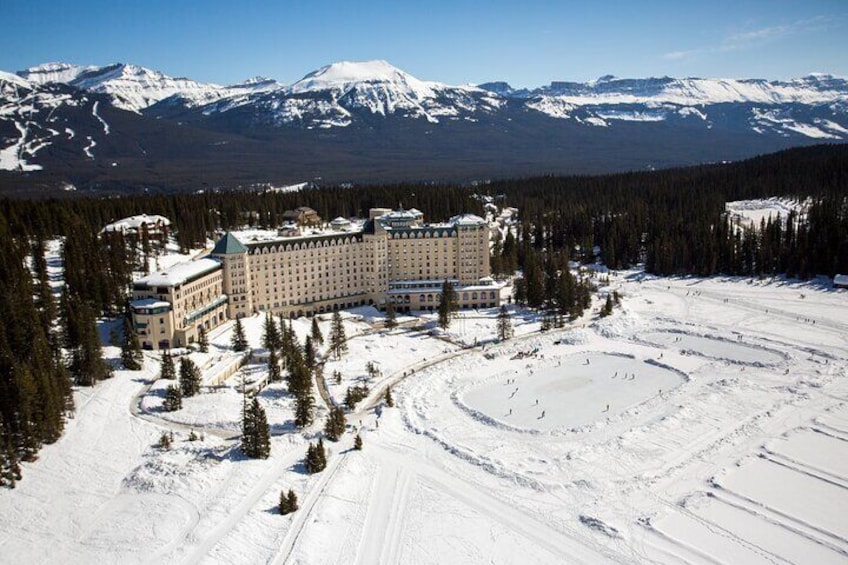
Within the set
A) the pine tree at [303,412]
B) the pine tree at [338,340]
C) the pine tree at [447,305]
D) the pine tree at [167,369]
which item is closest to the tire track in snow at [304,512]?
the pine tree at [303,412]

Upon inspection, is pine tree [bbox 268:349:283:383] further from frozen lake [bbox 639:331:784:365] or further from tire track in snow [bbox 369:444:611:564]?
frozen lake [bbox 639:331:784:365]

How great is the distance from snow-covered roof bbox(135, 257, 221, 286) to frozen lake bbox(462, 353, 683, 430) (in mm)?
37923

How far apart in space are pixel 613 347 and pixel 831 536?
41950mm

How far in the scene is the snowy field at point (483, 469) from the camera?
141 feet

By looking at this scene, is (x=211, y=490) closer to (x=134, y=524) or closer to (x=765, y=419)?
(x=134, y=524)

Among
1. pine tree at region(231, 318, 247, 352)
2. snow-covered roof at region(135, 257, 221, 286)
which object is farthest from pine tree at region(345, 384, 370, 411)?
snow-covered roof at region(135, 257, 221, 286)

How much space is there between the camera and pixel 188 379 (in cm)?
6550

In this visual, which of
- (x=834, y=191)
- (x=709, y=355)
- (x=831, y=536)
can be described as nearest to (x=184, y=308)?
(x=709, y=355)

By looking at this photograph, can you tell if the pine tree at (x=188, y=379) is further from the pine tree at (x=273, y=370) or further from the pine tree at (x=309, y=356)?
the pine tree at (x=309, y=356)

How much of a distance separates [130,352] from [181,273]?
14744 millimetres

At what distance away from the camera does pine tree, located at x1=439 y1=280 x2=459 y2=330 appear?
304 feet

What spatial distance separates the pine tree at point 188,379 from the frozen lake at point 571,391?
26807 millimetres

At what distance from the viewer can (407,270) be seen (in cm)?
10888

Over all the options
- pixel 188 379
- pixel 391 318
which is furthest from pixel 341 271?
pixel 188 379
